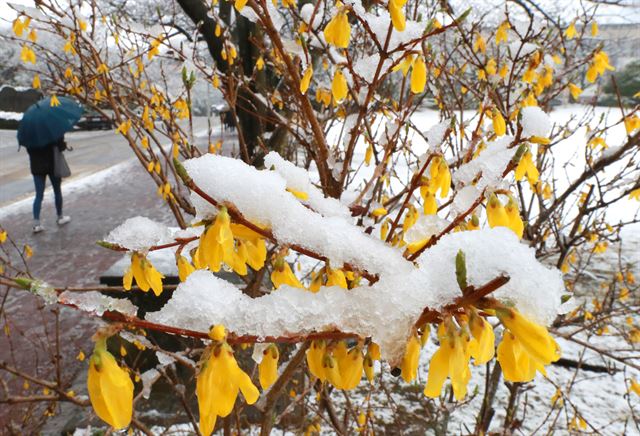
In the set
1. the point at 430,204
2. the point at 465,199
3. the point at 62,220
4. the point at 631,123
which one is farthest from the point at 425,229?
the point at 62,220

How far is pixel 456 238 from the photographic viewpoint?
0.72m

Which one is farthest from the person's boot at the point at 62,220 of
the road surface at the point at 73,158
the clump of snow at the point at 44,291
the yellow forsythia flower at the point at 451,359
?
the yellow forsythia flower at the point at 451,359

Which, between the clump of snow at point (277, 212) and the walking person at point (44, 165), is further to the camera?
the walking person at point (44, 165)

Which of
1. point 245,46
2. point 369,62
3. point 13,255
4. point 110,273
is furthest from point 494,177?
point 13,255

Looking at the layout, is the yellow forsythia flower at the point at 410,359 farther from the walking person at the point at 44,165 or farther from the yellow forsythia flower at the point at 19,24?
the walking person at the point at 44,165

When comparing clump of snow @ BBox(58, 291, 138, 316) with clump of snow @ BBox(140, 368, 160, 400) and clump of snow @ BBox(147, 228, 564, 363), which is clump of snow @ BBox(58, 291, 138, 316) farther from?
clump of snow @ BBox(140, 368, 160, 400)

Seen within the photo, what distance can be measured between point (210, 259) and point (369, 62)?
1107 millimetres

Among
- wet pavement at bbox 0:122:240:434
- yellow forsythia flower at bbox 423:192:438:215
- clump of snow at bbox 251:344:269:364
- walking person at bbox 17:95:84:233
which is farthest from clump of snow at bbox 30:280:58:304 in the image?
walking person at bbox 17:95:84:233

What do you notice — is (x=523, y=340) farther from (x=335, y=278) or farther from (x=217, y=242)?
(x=217, y=242)

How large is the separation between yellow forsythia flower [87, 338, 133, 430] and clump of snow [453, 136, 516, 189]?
0.86 metres

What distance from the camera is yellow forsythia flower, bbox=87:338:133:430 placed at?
0.65 m

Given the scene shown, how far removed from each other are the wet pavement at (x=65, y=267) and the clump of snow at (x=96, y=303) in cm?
128

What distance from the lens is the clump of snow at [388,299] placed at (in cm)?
64

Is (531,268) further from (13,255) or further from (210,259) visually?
(13,255)
